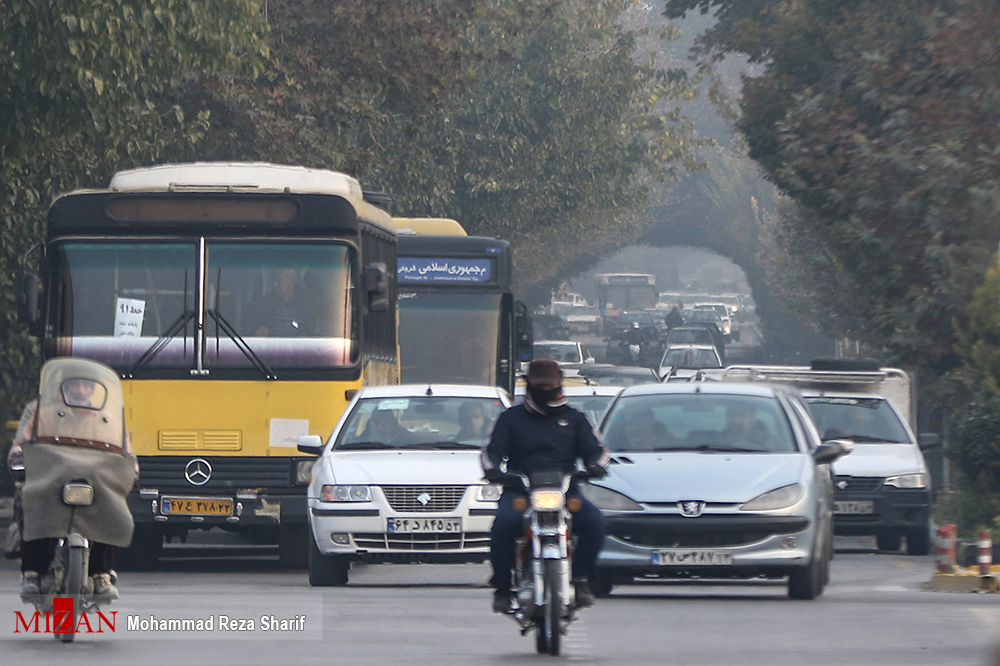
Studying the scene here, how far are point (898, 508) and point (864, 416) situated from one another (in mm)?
1791

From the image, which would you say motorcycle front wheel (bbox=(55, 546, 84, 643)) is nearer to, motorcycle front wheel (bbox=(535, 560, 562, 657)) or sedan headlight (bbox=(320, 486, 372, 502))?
motorcycle front wheel (bbox=(535, 560, 562, 657))

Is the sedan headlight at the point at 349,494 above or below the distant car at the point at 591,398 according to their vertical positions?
below

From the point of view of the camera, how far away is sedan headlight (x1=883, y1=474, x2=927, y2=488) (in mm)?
18938

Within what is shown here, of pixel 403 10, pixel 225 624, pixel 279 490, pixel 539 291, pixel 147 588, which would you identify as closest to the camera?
pixel 225 624

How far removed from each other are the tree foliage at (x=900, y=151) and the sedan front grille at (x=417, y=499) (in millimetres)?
10734

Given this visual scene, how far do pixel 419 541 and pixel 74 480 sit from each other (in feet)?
16.4

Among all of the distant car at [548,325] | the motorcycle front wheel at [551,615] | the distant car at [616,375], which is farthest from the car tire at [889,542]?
the distant car at [548,325]

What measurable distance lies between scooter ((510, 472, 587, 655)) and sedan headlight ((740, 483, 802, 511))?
330 centimetres

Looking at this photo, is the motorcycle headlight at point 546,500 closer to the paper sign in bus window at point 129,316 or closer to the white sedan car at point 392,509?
the white sedan car at point 392,509

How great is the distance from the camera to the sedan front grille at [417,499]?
14.6 metres

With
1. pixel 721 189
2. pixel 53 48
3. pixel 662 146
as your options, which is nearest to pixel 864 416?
pixel 53 48

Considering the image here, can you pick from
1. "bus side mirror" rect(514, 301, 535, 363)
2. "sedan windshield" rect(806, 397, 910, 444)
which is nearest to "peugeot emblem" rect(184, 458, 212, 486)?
"sedan windshield" rect(806, 397, 910, 444)

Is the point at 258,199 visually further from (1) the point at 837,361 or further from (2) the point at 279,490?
(1) the point at 837,361

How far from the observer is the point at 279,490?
619 inches
